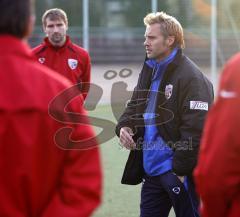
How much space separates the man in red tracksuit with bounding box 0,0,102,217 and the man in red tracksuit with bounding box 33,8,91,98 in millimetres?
5076

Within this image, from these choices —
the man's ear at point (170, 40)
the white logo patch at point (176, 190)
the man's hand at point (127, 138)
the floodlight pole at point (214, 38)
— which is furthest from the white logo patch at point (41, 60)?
the floodlight pole at point (214, 38)

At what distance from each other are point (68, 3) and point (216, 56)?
546cm

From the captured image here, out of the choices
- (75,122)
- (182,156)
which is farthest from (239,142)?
(182,156)

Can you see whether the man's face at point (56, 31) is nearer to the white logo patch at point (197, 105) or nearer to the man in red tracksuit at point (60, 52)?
the man in red tracksuit at point (60, 52)

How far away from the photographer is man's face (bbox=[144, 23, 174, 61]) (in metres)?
5.18

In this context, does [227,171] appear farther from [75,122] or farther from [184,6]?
[184,6]

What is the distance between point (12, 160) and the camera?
8.11ft

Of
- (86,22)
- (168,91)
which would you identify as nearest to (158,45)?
(168,91)

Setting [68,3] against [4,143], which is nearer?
[4,143]

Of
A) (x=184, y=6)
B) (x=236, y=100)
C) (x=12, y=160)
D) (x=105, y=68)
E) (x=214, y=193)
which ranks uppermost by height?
(x=236, y=100)

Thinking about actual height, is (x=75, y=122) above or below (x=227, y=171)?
above

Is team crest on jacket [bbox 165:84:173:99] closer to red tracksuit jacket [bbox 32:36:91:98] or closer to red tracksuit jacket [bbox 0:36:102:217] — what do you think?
red tracksuit jacket [bbox 0:36:102:217]

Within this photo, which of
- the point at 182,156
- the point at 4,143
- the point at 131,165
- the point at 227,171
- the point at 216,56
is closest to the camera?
the point at 4,143

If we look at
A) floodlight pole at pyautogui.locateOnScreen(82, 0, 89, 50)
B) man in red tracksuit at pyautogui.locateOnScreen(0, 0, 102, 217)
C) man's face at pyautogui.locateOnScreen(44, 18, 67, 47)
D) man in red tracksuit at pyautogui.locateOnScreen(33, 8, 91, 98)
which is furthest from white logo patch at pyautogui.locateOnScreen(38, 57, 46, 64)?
floodlight pole at pyautogui.locateOnScreen(82, 0, 89, 50)
